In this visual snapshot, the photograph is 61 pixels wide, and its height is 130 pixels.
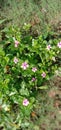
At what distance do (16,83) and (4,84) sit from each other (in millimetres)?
239

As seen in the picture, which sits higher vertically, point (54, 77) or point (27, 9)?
point (27, 9)

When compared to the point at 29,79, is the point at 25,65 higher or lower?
higher

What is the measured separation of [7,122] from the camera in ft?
12.3

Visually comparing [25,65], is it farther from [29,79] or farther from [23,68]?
[29,79]

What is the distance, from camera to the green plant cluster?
3.77m

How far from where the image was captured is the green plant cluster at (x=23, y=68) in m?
3.77

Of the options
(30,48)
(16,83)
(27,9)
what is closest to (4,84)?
(16,83)

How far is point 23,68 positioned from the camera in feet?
12.7

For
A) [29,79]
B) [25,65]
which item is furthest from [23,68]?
[29,79]

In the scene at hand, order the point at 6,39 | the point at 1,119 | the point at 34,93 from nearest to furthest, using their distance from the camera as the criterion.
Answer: the point at 1,119 → the point at 34,93 → the point at 6,39

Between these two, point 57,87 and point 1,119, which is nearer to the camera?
point 1,119

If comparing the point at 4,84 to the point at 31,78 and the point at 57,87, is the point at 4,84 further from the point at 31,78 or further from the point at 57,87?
the point at 57,87

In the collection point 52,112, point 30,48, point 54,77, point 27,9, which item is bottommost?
point 52,112

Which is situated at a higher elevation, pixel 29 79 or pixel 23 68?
pixel 23 68
